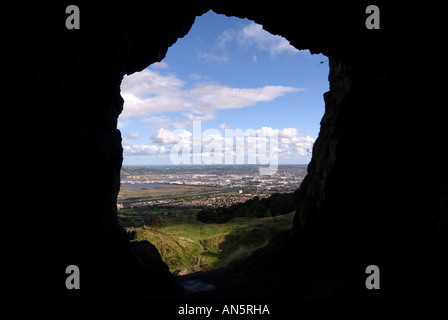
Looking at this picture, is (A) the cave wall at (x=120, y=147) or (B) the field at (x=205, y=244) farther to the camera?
(B) the field at (x=205, y=244)

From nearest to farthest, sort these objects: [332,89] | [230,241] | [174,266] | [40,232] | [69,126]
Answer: [40,232], [69,126], [332,89], [174,266], [230,241]

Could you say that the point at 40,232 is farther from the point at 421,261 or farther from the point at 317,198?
the point at 421,261

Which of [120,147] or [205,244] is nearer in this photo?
[120,147]

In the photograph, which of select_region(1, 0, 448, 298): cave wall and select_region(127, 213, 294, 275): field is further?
select_region(127, 213, 294, 275): field

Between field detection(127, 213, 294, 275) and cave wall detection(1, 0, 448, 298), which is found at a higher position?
cave wall detection(1, 0, 448, 298)

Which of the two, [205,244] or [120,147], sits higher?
[120,147]

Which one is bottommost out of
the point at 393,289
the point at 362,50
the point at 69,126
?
the point at 393,289

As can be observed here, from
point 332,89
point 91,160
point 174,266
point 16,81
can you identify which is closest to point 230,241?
point 174,266

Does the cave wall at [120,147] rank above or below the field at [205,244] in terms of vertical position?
above
